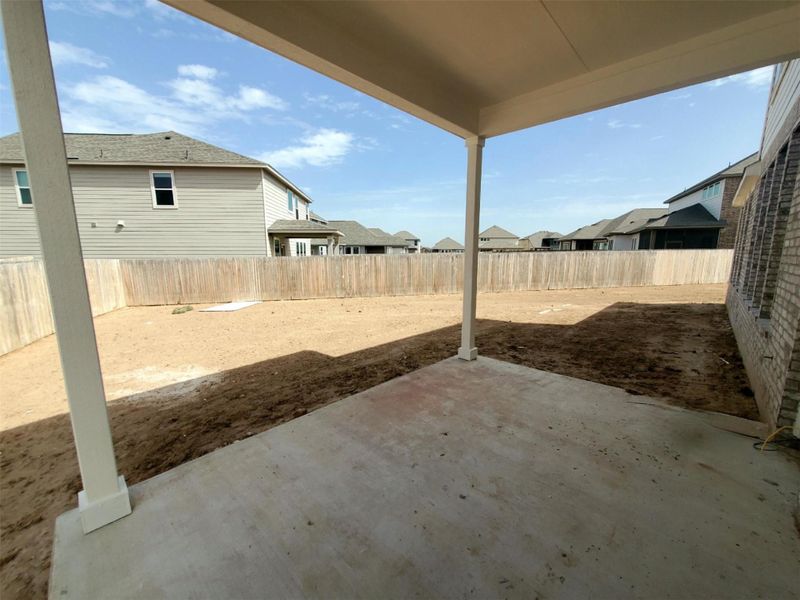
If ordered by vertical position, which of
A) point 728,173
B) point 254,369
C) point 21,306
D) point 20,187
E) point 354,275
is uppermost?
point 728,173

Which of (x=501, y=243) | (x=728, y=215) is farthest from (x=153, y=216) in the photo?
(x=501, y=243)

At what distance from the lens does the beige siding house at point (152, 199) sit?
10.0 m

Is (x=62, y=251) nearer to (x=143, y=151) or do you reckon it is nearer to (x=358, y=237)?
(x=143, y=151)

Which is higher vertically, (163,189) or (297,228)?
(163,189)

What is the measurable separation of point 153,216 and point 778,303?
14.1m

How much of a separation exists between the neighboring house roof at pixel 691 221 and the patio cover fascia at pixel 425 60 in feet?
59.9

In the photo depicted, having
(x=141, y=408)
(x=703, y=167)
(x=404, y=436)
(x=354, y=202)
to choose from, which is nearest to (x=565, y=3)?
(x=404, y=436)

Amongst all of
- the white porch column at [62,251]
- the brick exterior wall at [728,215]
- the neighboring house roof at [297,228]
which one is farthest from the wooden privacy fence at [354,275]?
the white porch column at [62,251]

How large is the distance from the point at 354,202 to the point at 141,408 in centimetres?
3413

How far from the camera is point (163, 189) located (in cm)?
1038

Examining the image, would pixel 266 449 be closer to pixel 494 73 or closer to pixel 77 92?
pixel 494 73

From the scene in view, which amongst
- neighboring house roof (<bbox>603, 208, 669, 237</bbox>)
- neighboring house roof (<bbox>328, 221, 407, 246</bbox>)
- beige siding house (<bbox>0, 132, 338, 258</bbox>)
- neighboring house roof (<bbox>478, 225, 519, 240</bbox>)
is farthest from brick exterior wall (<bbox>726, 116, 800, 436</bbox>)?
neighboring house roof (<bbox>478, 225, 519, 240</bbox>)

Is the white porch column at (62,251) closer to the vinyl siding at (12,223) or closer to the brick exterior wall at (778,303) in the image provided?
the brick exterior wall at (778,303)

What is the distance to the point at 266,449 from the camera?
7.48ft
